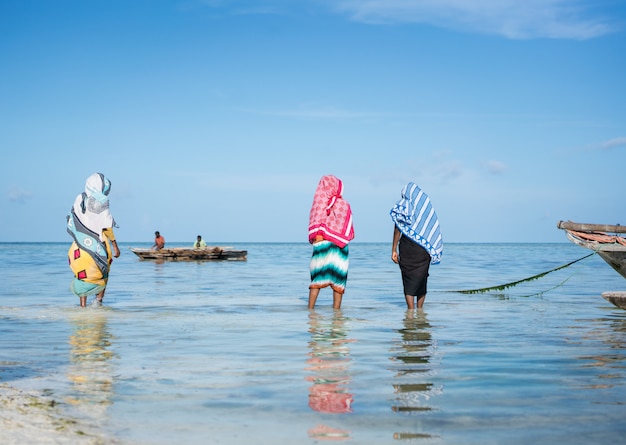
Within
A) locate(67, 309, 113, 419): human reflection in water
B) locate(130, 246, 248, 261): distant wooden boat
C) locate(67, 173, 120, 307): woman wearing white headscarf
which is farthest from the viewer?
locate(130, 246, 248, 261): distant wooden boat

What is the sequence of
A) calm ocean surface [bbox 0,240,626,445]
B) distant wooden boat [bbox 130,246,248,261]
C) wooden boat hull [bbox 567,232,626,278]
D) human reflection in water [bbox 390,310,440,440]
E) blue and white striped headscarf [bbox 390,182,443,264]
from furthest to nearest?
distant wooden boat [bbox 130,246,248,261] < wooden boat hull [bbox 567,232,626,278] < blue and white striped headscarf [bbox 390,182,443,264] < human reflection in water [bbox 390,310,440,440] < calm ocean surface [bbox 0,240,626,445]

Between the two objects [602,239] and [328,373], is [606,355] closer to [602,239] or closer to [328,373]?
[328,373]

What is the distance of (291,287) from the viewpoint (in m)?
16.6

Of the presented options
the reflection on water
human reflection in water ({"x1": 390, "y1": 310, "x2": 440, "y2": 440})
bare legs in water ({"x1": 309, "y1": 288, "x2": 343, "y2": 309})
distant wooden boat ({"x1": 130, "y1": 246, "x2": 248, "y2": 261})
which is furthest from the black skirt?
distant wooden boat ({"x1": 130, "y1": 246, "x2": 248, "y2": 261})

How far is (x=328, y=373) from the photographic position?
5008 millimetres

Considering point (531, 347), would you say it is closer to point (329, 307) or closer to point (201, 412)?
point (201, 412)

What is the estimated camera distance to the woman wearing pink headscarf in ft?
31.6

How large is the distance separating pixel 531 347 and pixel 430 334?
1.21m

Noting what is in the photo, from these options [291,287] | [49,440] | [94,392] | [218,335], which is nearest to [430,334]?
[218,335]

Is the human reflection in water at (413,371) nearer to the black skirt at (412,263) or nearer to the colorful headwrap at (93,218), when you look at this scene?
the black skirt at (412,263)

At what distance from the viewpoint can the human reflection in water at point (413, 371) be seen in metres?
3.95

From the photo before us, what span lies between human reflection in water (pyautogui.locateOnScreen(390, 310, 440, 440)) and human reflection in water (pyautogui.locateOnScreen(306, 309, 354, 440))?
0.30 meters

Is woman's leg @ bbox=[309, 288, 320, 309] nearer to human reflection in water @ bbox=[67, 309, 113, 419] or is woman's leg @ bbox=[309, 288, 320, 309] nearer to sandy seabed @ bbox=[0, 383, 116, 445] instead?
human reflection in water @ bbox=[67, 309, 113, 419]

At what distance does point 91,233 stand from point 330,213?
3.30 meters
